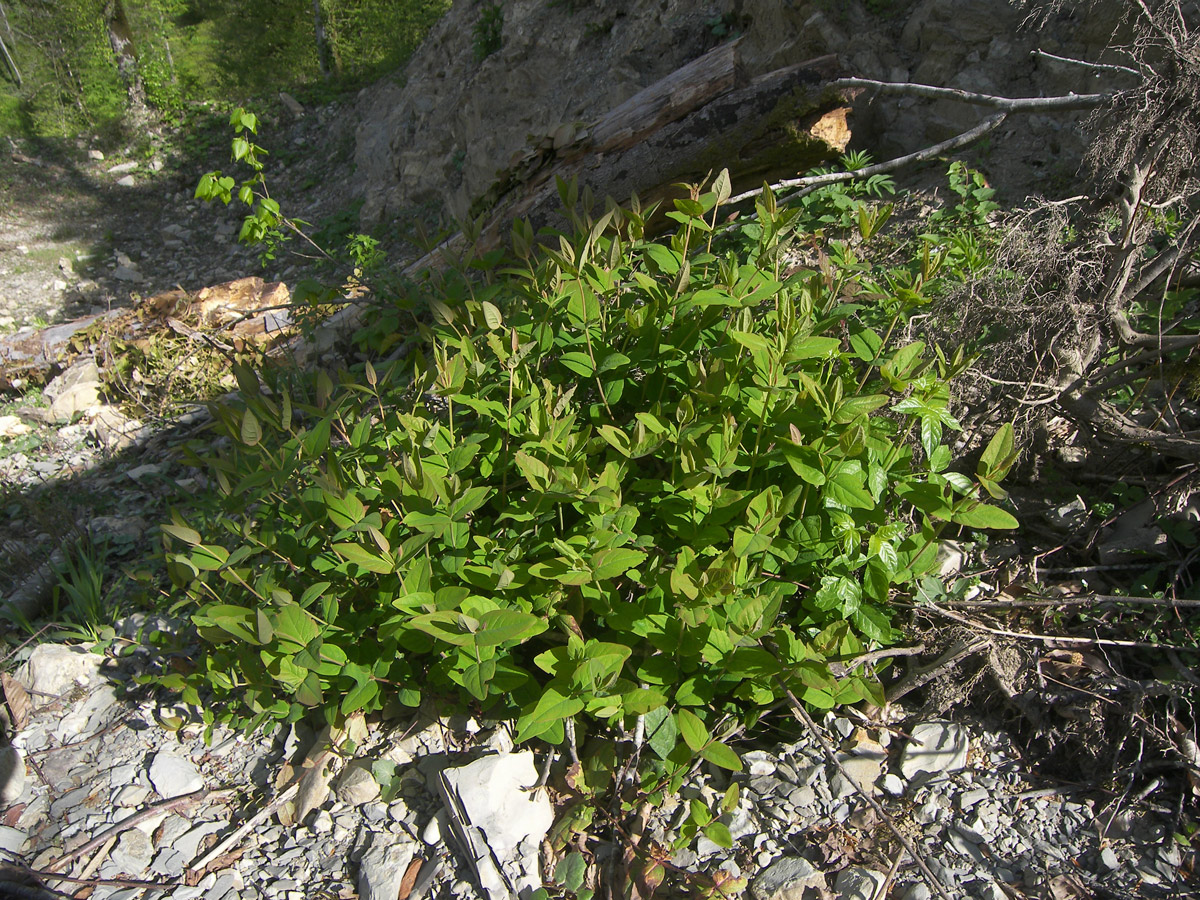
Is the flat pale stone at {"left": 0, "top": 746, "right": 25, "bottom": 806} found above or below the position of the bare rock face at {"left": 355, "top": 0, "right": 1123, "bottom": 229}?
below

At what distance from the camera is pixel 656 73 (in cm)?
611

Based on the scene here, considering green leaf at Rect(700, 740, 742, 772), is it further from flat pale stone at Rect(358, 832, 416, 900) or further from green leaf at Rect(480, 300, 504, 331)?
green leaf at Rect(480, 300, 504, 331)

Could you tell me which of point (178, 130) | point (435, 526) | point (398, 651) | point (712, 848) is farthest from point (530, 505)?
point (178, 130)

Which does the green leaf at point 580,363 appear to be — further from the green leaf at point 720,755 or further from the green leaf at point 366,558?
the green leaf at point 720,755

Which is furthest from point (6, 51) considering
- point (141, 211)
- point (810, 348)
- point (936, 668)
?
point (936, 668)

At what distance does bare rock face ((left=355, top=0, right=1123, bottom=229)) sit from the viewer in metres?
4.03

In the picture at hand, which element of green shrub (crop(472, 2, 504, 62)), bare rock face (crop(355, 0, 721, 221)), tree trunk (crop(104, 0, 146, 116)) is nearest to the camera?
bare rock face (crop(355, 0, 721, 221))

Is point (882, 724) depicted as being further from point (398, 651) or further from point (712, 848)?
point (398, 651)

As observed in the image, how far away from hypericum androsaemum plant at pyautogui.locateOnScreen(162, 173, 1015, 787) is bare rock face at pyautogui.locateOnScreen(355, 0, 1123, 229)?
2.43 metres

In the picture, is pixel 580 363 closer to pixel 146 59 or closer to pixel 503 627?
pixel 503 627

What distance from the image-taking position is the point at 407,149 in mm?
8883

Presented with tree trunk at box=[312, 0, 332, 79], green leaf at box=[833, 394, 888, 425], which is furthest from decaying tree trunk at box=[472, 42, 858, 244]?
tree trunk at box=[312, 0, 332, 79]

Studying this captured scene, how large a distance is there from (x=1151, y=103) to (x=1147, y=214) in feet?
1.25

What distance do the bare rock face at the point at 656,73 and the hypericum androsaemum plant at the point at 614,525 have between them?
7.98ft
